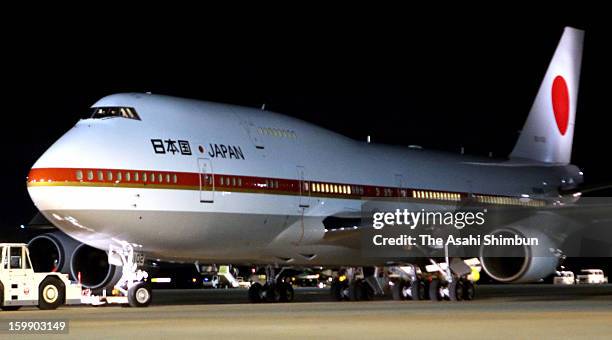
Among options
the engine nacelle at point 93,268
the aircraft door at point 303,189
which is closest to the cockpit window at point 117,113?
the engine nacelle at point 93,268

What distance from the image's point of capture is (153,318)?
57.8 ft

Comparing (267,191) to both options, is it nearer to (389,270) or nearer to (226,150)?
(226,150)

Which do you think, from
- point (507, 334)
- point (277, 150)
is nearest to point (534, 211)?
point (277, 150)

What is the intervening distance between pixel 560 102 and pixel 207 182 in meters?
17.0

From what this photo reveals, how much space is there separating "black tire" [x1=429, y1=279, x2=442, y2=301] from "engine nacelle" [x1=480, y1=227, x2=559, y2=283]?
1.21m

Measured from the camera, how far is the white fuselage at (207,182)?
69.8ft

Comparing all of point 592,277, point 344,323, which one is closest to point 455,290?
point 344,323

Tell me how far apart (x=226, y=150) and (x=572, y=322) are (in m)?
9.51

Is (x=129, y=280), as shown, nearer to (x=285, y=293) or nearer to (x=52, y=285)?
(x=52, y=285)

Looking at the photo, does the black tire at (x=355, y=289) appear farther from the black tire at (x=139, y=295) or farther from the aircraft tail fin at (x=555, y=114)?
the aircraft tail fin at (x=555, y=114)

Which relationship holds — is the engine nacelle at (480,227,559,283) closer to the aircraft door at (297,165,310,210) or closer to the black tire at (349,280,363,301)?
the black tire at (349,280,363,301)

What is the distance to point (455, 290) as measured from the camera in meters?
26.2

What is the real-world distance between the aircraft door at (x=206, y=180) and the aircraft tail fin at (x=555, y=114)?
14.8 metres

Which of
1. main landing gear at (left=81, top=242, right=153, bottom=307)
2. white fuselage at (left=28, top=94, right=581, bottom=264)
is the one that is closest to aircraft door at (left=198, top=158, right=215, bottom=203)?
white fuselage at (left=28, top=94, right=581, bottom=264)
